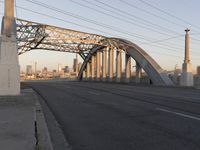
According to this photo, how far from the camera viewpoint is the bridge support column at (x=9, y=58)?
11.3 m

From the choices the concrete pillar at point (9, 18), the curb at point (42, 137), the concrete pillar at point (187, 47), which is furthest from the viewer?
the concrete pillar at point (187, 47)

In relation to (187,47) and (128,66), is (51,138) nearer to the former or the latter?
(187,47)

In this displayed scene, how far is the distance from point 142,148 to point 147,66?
3523 cm

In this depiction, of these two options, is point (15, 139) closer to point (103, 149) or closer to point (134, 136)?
point (103, 149)

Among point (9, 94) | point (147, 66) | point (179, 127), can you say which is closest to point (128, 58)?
point (147, 66)

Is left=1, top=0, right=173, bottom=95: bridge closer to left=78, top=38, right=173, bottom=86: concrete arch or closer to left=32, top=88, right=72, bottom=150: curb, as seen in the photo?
left=78, top=38, right=173, bottom=86: concrete arch

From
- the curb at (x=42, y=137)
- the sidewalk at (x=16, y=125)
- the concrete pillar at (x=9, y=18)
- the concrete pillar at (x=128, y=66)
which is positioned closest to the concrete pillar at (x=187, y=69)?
the concrete pillar at (x=128, y=66)

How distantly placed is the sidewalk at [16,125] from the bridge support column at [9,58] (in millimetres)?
934

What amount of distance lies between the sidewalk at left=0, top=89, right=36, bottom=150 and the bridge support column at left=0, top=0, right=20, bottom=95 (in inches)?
36.8

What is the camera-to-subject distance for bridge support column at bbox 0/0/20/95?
11.3m

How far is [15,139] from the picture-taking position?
550cm

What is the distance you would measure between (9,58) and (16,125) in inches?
217

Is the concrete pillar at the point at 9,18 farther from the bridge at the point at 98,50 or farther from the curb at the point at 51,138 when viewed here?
the bridge at the point at 98,50

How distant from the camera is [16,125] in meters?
6.90
